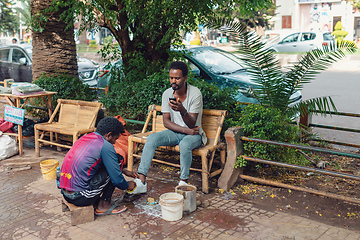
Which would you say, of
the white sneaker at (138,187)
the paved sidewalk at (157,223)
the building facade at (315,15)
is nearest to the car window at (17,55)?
the paved sidewalk at (157,223)

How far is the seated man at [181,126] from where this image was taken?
14.9 feet

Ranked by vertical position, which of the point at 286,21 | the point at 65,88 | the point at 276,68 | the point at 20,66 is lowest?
the point at 65,88

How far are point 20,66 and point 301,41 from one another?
17478mm

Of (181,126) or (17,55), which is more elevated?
(17,55)

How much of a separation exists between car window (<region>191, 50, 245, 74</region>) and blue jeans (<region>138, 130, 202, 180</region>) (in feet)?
11.7

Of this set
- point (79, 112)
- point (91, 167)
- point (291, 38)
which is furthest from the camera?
point (291, 38)

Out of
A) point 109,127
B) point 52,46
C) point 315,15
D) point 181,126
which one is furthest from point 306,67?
point 315,15

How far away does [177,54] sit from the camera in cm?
692

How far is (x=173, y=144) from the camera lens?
488 centimetres

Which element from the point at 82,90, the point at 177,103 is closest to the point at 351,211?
the point at 177,103

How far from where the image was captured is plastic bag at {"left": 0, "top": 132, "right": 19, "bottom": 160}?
6230mm

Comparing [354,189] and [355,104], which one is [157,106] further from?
[355,104]

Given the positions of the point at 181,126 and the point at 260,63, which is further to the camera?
the point at 260,63

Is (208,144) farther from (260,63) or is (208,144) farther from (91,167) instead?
(91,167)
